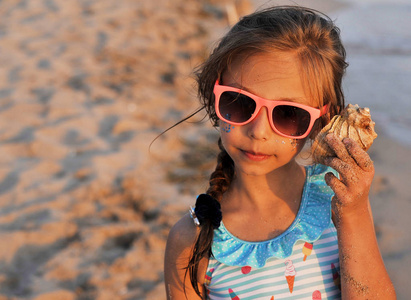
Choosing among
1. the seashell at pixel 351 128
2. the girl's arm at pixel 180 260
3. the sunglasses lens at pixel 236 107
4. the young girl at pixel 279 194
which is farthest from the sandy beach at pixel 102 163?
the seashell at pixel 351 128

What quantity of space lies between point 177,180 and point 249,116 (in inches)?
98.4

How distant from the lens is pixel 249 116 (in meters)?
1.89

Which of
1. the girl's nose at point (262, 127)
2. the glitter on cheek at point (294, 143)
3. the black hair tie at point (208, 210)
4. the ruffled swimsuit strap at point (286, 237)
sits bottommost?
the ruffled swimsuit strap at point (286, 237)

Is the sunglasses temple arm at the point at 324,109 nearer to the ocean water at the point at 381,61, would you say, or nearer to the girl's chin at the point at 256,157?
the girl's chin at the point at 256,157

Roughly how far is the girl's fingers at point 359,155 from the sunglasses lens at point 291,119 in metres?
0.23

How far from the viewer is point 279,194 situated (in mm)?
2078

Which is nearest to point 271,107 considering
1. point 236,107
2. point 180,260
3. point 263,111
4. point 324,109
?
point 263,111

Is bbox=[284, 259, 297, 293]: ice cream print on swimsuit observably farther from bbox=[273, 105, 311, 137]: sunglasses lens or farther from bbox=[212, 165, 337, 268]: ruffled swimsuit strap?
bbox=[273, 105, 311, 137]: sunglasses lens

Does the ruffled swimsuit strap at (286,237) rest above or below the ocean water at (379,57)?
above

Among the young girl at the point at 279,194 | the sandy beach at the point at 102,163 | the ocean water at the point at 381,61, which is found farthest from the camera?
the ocean water at the point at 381,61

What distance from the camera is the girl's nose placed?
186cm

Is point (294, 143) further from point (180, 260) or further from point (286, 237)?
point (180, 260)

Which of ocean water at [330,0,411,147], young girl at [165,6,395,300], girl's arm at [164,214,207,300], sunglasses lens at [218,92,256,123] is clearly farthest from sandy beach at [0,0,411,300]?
sunglasses lens at [218,92,256,123]

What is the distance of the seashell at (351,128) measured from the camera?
68.6 inches
